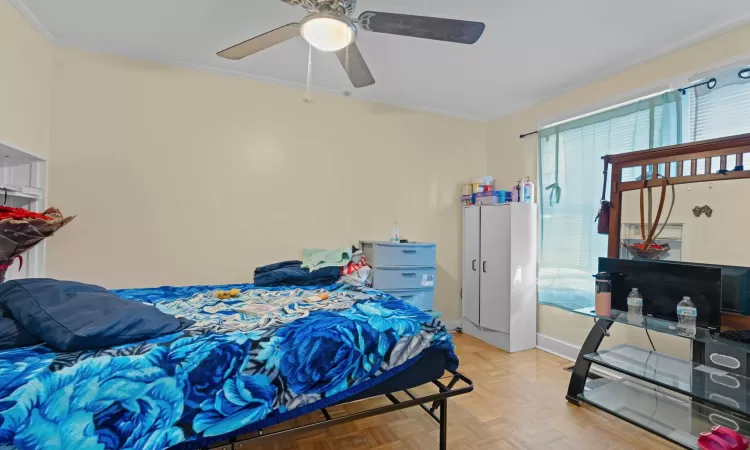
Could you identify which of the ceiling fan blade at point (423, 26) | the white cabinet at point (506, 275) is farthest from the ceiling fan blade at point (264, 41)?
the white cabinet at point (506, 275)

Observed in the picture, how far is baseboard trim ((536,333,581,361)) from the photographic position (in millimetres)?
3034

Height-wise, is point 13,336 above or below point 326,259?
below

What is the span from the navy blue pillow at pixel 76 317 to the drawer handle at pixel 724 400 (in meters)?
2.58

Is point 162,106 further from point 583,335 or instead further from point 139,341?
point 583,335

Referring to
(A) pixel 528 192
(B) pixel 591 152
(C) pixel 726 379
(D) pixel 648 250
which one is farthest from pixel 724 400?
(A) pixel 528 192

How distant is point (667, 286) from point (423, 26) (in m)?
2.13

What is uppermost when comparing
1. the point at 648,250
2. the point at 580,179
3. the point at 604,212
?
the point at 580,179

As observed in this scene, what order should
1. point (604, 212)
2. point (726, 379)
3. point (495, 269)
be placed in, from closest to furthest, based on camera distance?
point (726, 379) → point (604, 212) → point (495, 269)

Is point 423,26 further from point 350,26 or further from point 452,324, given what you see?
point 452,324

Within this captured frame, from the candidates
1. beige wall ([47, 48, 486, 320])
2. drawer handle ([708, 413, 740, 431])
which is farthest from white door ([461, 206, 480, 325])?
drawer handle ([708, 413, 740, 431])

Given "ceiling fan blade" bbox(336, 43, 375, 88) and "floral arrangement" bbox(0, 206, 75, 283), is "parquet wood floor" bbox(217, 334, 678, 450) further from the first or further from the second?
"ceiling fan blade" bbox(336, 43, 375, 88)

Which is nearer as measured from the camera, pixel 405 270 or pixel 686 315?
pixel 686 315

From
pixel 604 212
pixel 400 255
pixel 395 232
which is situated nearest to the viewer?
pixel 604 212

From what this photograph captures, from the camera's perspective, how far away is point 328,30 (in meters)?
1.67
